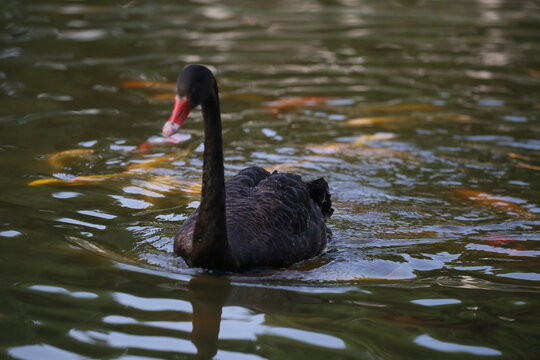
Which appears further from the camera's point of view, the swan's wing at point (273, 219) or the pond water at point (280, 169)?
the swan's wing at point (273, 219)

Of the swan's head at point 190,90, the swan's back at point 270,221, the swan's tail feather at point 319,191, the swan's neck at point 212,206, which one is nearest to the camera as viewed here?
the swan's head at point 190,90

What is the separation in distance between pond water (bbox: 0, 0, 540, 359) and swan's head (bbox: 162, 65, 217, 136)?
46.2 inches

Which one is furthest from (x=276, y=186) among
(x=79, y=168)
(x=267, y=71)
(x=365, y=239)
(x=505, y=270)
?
(x=267, y=71)

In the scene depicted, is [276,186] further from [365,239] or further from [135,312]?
[135,312]

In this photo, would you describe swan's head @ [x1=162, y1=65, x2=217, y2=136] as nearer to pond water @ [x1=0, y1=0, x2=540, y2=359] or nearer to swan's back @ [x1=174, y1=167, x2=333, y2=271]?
swan's back @ [x1=174, y1=167, x2=333, y2=271]

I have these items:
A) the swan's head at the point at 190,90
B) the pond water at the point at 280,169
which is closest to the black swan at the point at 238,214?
the swan's head at the point at 190,90

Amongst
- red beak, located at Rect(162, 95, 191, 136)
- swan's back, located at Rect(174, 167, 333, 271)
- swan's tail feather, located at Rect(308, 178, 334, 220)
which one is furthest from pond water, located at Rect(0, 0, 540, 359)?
red beak, located at Rect(162, 95, 191, 136)

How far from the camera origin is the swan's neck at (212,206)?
548 cm

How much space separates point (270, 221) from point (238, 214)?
24 cm

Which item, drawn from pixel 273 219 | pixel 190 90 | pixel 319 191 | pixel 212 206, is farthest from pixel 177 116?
pixel 319 191

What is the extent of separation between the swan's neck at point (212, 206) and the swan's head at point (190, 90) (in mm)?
208

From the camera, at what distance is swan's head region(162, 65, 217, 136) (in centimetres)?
502

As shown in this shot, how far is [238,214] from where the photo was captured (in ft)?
19.7

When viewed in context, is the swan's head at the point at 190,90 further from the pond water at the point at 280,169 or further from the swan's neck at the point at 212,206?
the pond water at the point at 280,169
